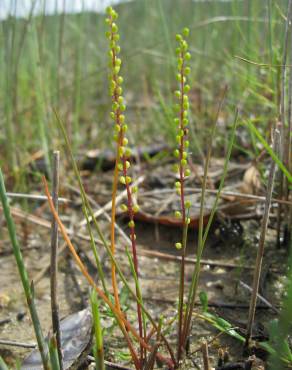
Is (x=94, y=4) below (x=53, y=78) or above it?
above

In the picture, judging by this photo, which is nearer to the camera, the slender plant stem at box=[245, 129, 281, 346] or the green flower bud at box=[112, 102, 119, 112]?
the green flower bud at box=[112, 102, 119, 112]

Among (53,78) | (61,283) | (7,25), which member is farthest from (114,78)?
(53,78)

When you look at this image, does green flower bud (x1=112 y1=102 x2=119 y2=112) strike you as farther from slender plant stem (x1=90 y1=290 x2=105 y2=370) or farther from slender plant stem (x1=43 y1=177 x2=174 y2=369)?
slender plant stem (x1=90 y1=290 x2=105 y2=370)

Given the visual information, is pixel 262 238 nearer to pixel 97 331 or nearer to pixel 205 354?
pixel 205 354

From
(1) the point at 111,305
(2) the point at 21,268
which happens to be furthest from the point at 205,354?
(2) the point at 21,268

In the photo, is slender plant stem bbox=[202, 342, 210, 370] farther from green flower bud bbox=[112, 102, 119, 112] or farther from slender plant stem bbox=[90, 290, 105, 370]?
green flower bud bbox=[112, 102, 119, 112]

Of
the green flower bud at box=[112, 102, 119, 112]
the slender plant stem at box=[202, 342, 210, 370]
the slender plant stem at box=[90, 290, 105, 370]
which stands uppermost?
the green flower bud at box=[112, 102, 119, 112]

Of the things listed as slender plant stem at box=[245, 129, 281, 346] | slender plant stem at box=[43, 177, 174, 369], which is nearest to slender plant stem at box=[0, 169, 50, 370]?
slender plant stem at box=[43, 177, 174, 369]

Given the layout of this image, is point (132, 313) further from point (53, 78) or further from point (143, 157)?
point (53, 78)

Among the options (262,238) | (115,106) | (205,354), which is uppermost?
(115,106)

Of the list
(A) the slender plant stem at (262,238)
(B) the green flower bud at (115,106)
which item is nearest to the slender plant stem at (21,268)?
(B) the green flower bud at (115,106)

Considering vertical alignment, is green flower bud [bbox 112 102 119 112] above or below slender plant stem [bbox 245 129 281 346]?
above
